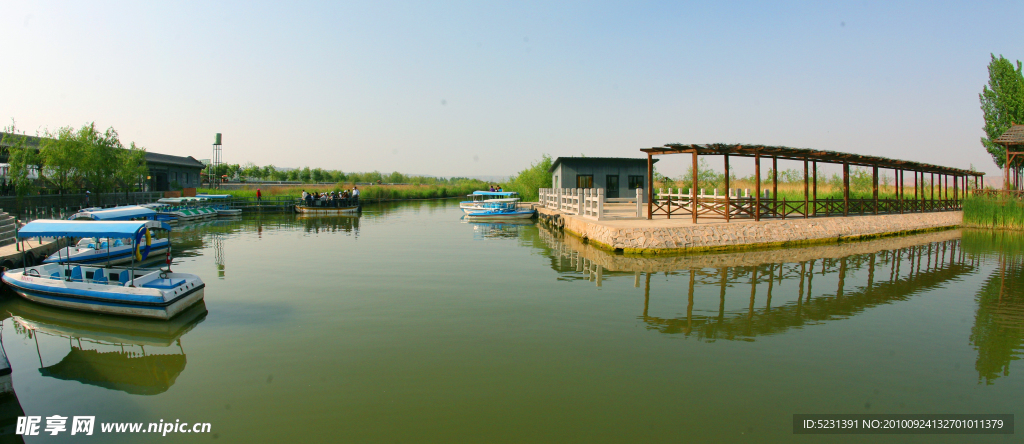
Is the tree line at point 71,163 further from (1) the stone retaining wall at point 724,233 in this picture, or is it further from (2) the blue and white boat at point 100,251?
(1) the stone retaining wall at point 724,233

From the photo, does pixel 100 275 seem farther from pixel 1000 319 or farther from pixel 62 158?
pixel 62 158

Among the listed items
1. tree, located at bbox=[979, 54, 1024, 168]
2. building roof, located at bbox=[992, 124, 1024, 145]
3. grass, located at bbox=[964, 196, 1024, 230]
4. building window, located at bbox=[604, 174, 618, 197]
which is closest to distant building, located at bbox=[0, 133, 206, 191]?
building window, located at bbox=[604, 174, 618, 197]

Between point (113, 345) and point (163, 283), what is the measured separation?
6.97 feet

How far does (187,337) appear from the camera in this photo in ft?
27.9

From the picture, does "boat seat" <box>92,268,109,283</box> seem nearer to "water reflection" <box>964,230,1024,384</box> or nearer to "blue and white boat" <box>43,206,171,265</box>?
"blue and white boat" <box>43,206,171,265</box>

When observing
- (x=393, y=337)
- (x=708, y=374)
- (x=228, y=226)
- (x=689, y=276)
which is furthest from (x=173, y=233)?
(x=708, y=374)

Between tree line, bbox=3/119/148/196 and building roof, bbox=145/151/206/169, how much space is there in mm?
4012

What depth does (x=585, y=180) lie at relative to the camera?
115 ft

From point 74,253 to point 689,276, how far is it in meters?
16.5

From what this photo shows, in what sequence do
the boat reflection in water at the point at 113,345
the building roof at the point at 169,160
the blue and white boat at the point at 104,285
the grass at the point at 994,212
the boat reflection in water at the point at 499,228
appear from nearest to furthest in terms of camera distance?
1. the boat reflection in water at the point at 113,345
2. the blue and white boat at the point at 104,285
3. the boat reflection in water at the point at 499,228
4. the grass at the point at 994,212
5. the building roof at the point at 169,160

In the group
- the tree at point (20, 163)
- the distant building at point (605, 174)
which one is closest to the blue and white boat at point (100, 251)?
the tree at point (20, 163)

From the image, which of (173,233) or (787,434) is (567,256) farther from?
(173,233)

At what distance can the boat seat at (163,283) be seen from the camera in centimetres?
990

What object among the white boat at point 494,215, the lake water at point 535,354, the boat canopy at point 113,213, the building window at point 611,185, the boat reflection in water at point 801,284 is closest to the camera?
the lake water at point 535,354
